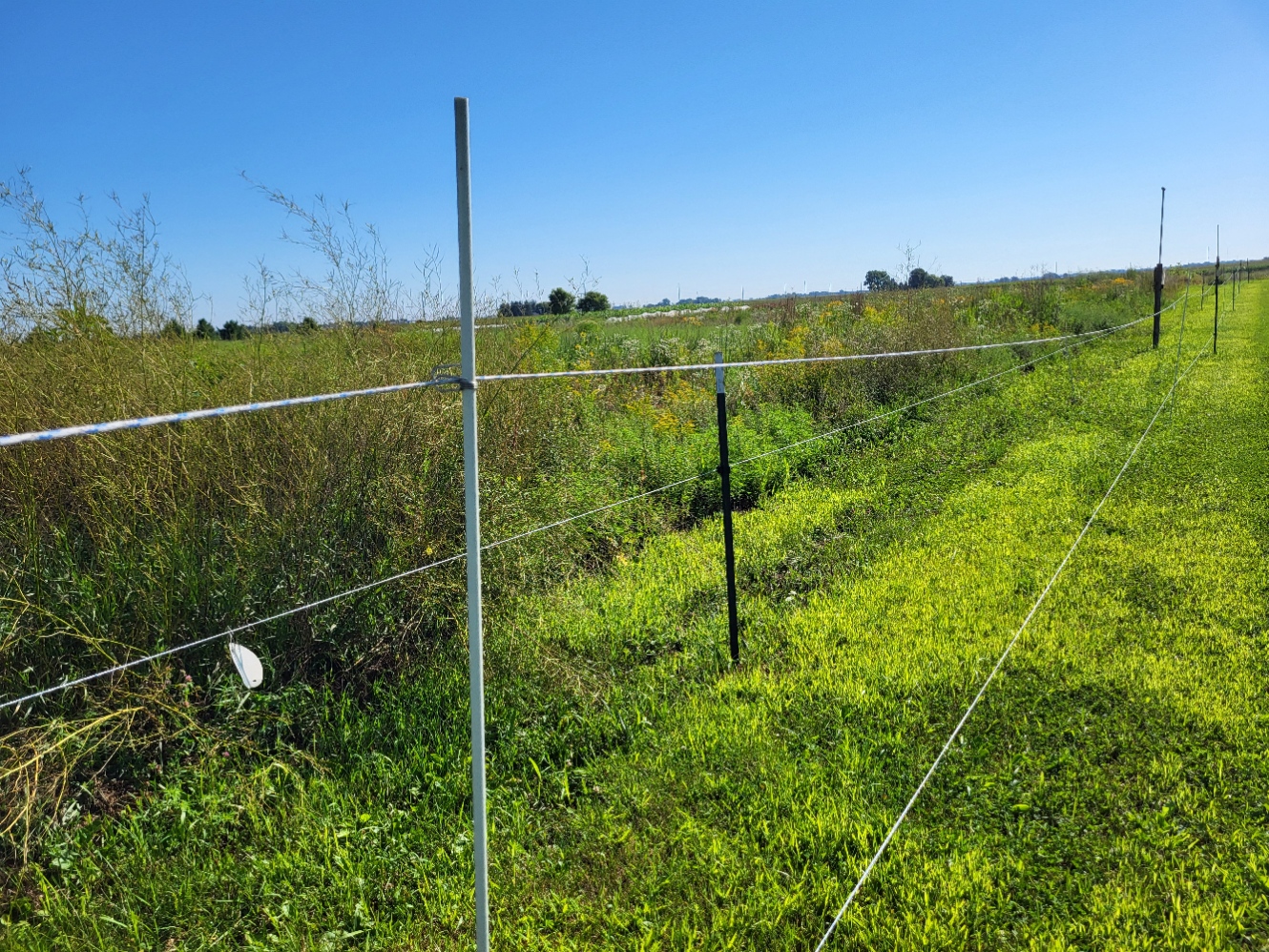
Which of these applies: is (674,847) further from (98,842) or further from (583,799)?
(98,842)

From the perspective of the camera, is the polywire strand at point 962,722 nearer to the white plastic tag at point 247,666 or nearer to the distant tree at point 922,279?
the white plastic tag at point 247,666

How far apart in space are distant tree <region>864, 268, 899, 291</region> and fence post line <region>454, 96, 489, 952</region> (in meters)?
16.0

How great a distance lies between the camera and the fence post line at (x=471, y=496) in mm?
1901

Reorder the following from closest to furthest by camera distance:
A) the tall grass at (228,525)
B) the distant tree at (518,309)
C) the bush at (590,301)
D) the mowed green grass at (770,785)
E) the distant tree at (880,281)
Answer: the mowed green grass at (770,785) < the tall grass at (228,525) < the distant tree at (518,309) < the bush at (590,301) < the distant tree at (880,281)

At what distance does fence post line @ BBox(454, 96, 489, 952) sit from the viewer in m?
1.90

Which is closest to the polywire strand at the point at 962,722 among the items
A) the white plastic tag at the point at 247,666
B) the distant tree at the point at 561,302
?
the white plastic tag at the point at 247,666

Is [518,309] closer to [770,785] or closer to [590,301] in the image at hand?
[770,785]

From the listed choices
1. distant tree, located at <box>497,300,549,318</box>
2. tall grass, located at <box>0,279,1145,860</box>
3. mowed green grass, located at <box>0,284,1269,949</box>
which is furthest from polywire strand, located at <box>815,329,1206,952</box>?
distant tree, located at <box>497,300,549,318</box>

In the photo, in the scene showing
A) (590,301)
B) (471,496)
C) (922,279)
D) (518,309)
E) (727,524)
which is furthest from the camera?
(922,279)

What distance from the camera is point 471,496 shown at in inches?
78.6

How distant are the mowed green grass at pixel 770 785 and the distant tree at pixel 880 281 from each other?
12.2 meters

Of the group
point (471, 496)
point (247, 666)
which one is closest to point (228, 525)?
point (247, 666)

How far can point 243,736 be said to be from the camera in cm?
321

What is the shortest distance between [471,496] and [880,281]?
658 inches
